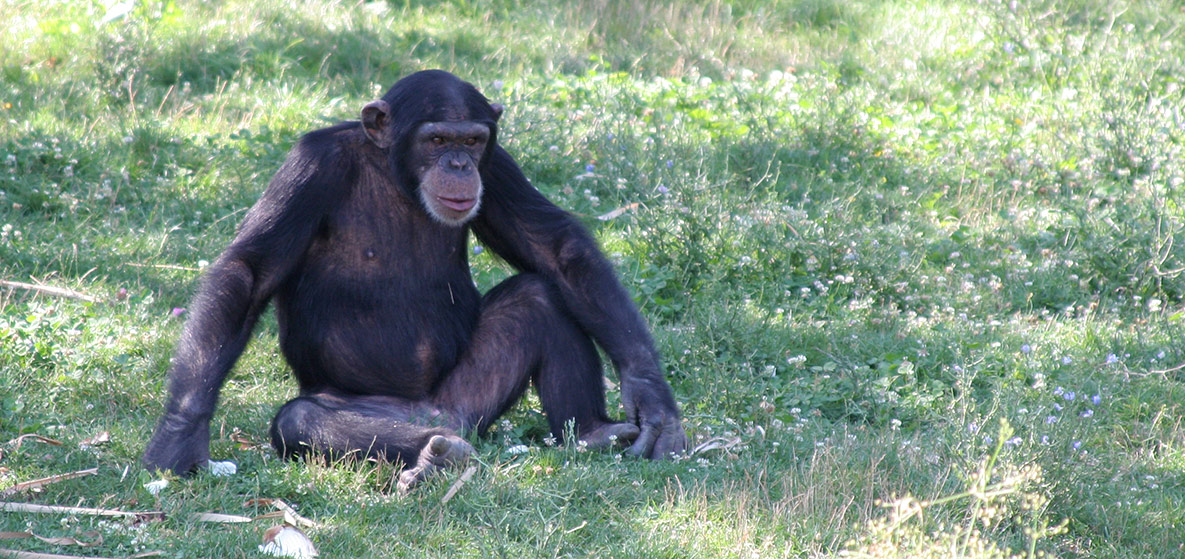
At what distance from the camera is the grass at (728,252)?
4164mm

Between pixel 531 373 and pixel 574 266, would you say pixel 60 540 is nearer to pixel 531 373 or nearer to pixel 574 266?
pixel 531 373

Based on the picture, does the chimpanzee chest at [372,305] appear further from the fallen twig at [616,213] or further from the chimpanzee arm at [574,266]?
the fallen twig at [616,213]

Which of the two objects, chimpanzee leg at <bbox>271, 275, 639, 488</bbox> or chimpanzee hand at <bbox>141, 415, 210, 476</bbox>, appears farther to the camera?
chimpanzee leg at <bbox>271, 275, 639, 488</bbox>

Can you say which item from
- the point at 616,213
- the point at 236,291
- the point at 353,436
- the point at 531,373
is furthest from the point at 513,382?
the point at 616,213

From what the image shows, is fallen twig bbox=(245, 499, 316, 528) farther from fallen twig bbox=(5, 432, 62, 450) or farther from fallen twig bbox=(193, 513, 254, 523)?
fallen twig bbox=(5, 432, 62, 450)

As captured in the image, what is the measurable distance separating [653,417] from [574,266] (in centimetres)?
73

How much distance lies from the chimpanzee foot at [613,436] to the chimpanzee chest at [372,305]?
0.66 metres

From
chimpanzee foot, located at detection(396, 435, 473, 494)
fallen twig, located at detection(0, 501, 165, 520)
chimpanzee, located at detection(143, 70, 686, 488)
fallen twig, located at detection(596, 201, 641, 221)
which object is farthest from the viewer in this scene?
fallen twig, located at detection(596, 201, 641, 221)

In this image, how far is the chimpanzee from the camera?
4727 mm

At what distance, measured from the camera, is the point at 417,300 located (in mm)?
4965

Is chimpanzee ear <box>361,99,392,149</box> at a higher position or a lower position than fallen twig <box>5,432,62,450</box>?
higher

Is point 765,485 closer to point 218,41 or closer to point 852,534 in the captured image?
point 852,534

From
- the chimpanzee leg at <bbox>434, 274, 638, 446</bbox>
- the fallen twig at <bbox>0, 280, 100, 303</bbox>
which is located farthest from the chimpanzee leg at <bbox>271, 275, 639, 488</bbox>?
the fallen twig at <bbox>0, 280, 100, 303</bbox>

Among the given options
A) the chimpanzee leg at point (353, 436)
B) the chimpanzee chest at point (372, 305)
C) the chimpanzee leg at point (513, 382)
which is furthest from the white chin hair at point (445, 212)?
the chimpanzee leg at point (353, 436)
